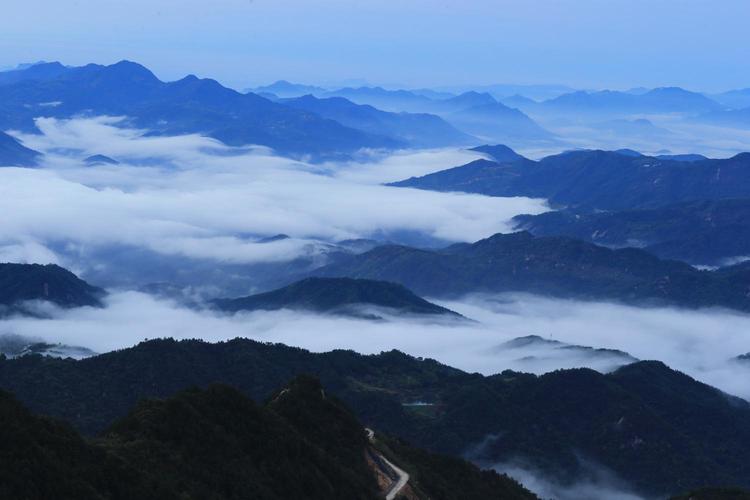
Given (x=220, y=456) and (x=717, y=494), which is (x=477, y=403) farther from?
(x=220, y=456)

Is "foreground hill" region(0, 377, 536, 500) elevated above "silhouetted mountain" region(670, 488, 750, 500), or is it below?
above

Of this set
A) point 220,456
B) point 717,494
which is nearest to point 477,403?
point 717,494

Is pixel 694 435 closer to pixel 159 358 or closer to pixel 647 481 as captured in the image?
pixel 647 481

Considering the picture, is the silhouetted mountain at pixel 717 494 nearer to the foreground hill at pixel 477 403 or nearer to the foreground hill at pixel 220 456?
the foreground hill at pixel 220 456

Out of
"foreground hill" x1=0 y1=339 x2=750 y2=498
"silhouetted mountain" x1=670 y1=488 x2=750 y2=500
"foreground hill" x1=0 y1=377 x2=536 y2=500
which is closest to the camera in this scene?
"foreground hill" x1=0 y1=377 x2=536 y2=500

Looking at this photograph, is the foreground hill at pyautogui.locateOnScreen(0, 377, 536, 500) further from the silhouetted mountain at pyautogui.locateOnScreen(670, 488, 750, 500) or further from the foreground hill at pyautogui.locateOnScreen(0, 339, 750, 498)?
the foreground hill at pyautogui.locateOnScreen(0, 339, 750, 498)

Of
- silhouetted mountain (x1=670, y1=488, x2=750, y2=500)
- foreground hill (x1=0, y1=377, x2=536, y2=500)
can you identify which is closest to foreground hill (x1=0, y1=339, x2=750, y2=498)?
silhouetted mountain (x1=670, y1=488, x2=750, y2=500)
